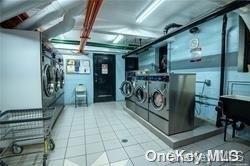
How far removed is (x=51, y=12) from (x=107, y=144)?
2.43 metres

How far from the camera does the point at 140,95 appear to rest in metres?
3.95

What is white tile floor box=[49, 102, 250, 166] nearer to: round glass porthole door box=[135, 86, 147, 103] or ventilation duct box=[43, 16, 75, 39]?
round glass porthole door box=[135, 86, 147, 103]

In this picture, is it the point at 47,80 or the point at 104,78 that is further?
the point at 104,78

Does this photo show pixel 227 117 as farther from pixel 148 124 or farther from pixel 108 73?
pixel 108 73

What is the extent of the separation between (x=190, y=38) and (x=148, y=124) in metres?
2.82

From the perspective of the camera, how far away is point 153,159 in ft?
7.30

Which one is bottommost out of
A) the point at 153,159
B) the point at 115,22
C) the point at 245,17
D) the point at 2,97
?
the point at 153,159

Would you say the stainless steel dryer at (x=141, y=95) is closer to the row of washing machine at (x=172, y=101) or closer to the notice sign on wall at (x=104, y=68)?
the row of washing machine at (x=172, y=101)

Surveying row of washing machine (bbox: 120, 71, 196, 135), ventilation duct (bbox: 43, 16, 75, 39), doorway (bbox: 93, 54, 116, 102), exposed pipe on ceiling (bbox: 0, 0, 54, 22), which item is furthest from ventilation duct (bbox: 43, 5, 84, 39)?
doorway (bbox: 93, 54, 116, 102)

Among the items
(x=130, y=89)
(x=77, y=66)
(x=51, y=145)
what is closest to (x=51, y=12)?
(x=51, y=145)

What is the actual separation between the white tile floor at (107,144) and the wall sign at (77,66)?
9.81 ft

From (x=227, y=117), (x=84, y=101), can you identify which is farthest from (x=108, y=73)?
(x=227, y=117)

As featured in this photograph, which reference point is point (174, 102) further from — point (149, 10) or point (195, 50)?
point (195, 50)

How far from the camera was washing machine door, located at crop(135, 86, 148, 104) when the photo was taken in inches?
144
